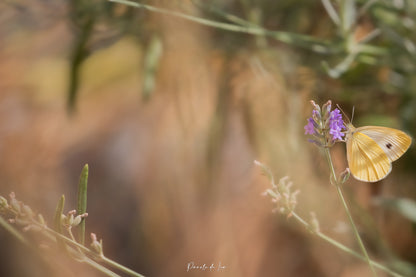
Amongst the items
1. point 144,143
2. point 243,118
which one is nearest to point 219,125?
point 243,118

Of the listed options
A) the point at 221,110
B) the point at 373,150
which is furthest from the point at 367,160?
the point at 221,110

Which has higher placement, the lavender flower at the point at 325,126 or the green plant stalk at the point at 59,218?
the lavender flower at the point at 325,126

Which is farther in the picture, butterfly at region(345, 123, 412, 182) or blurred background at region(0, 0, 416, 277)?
blurred background at region(0, 0, 416, 277)

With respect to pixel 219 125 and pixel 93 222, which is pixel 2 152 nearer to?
pixel 93 222

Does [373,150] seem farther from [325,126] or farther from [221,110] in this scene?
[221,110]

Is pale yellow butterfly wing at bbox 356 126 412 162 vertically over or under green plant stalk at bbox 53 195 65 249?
over

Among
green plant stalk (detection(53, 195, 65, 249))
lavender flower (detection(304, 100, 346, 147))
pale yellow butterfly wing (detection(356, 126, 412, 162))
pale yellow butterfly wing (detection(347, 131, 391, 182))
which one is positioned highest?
lavender flower (detection(304, 100, 346, 147))

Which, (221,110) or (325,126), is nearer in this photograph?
(325,126)
